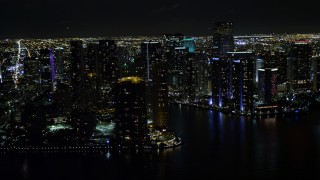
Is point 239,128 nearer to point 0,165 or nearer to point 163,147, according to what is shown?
point 163,147

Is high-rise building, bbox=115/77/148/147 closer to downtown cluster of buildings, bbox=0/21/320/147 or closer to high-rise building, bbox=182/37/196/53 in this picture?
downtown cluster of buildings, bbox=0/21/320/147

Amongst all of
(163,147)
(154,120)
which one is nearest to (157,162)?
(163,147)

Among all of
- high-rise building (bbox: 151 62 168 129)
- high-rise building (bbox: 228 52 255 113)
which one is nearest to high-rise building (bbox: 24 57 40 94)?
high-rise building (bbox: 151 62 168 129)

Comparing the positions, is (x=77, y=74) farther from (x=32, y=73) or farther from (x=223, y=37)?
(x=223, y=37)

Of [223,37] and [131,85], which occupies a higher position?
[223,37]

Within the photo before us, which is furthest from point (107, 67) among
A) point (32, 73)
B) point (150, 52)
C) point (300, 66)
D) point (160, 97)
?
point (300, 66)
